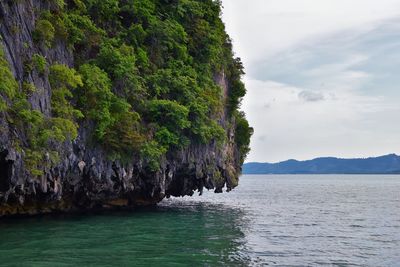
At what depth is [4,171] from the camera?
66.1 ft

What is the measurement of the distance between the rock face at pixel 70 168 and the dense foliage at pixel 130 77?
599mm

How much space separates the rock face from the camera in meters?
20.5

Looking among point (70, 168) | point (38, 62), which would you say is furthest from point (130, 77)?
point (38, 62)

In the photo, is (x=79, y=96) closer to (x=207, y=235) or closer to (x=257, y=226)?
(x=207, y=235)

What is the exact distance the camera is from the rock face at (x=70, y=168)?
20.5 meters

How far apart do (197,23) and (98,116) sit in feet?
49.4

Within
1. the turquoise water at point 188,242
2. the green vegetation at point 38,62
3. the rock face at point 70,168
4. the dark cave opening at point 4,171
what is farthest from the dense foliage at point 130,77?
the turquoise water at point 188,242

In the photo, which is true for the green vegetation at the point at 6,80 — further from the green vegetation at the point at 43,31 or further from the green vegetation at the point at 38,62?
the green vegetation at the point at 43,31

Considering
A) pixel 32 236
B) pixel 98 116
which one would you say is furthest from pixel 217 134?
pixel 32 236

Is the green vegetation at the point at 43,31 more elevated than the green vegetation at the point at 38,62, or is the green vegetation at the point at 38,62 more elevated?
the green vegetation at the point at 43,31

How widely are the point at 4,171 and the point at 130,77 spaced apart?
438 inches

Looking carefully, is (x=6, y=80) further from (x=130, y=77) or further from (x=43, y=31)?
(x=130, y=77)

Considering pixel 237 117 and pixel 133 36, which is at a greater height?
pixel 133 36

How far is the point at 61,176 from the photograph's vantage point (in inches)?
993
